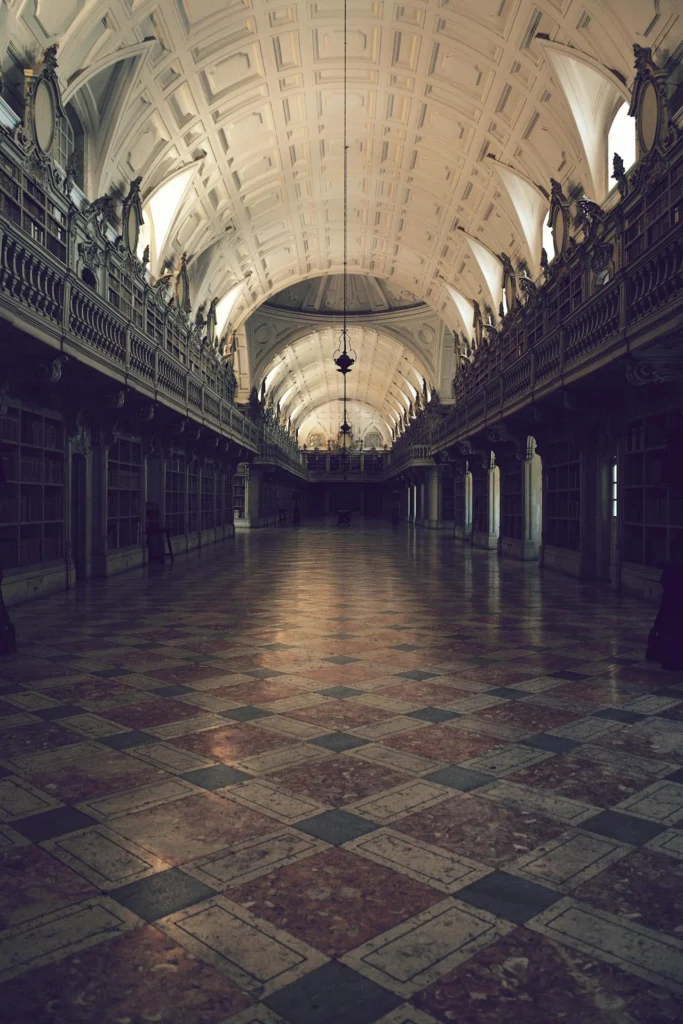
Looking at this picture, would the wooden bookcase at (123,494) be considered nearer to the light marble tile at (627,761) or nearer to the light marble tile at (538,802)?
the light marble tile at (627,761)

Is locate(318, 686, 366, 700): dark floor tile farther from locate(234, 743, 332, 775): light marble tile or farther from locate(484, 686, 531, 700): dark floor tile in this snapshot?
locate(234, 743, 332, 775): light marble tile

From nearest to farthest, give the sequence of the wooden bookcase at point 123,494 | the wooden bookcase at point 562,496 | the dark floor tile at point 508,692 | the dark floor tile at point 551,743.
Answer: the dark floor tile at point 551,743 < the dark floor tile at point 508,692 < the wooden bookcase at point 562,496 < the wooden bookcase at point 123,494

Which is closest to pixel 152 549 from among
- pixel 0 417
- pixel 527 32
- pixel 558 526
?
pixel 0 417

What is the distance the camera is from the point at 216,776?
3492 millimetres

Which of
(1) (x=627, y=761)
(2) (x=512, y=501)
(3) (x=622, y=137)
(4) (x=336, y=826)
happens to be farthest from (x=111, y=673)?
(2) (x=512, y=501)

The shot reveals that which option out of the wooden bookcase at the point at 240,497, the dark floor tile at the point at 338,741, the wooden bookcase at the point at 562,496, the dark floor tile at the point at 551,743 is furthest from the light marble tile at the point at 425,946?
the wooden bookcase at the point at 240,497

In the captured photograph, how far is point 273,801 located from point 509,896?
114 centimetres

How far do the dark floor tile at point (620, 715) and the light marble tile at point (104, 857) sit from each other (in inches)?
115

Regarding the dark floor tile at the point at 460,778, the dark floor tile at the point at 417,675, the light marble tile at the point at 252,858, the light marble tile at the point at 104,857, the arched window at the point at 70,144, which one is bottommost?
the dark floor tile at the point at 417,675

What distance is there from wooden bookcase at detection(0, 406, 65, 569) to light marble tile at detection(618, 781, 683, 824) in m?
8.36

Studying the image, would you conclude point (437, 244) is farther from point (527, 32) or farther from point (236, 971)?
point (236, 971)

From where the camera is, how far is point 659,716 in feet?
14.9

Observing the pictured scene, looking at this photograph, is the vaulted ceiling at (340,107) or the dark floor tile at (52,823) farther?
the vaulted ceiling at (340,107)

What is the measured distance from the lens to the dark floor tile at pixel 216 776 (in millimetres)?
3393
